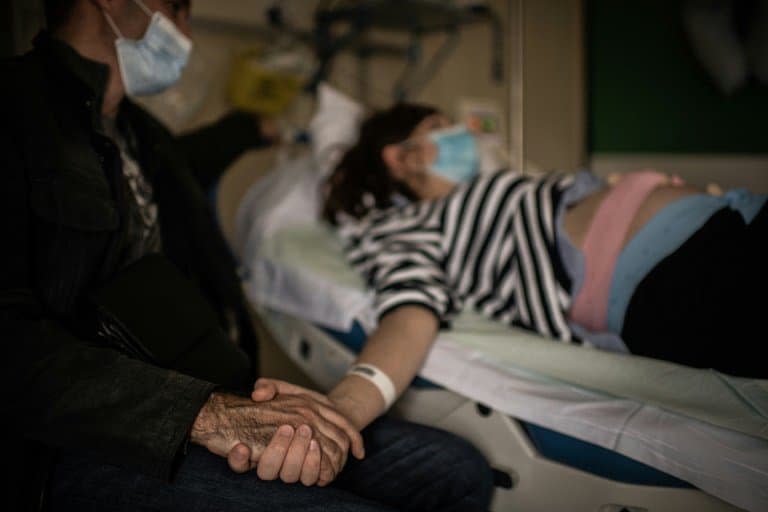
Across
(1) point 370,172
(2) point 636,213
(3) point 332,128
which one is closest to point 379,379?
(2) point 636,213

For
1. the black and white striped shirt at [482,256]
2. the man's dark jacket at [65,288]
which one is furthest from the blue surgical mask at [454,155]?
the man's dark jacket at [65,288]

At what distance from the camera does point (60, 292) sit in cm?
72

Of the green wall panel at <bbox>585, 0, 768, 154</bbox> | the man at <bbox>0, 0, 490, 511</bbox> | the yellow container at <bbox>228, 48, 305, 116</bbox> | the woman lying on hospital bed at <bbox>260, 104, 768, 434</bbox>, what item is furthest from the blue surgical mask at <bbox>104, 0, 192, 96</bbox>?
the green wall panel at <bbox>585, 0, 768, 154</bbox>

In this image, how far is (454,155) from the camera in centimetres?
139

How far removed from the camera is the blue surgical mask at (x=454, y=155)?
4.55 ft

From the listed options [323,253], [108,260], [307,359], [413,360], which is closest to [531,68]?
[323,253]

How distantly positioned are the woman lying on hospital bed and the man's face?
1.90ft

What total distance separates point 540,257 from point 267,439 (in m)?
0.68

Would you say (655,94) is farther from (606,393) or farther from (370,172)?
(606,393)

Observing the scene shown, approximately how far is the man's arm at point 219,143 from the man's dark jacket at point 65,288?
1.59ft

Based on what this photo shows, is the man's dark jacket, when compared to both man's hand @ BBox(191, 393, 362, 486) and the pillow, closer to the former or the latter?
man's hand @ BBox(191, 393, 362, 486)

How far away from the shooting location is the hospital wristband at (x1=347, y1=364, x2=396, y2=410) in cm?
86

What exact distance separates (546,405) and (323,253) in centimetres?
74

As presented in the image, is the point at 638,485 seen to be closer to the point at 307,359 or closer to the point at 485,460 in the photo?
the point at 485,460
